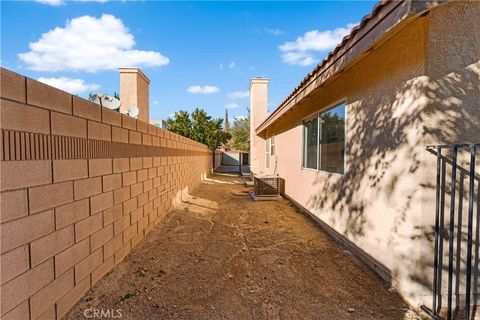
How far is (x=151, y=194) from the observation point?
202 inches

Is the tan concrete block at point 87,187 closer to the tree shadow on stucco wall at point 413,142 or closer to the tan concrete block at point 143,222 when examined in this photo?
the tan concrete block at point 143,222

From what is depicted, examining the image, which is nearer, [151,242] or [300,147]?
[151,242]

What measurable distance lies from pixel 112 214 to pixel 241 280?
1.91m

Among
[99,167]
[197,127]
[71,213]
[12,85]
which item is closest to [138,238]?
[99,167]

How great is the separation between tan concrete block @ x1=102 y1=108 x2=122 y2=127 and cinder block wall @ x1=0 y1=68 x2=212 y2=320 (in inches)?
0.5

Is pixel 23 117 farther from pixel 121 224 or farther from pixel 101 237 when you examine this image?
pixel 121 224

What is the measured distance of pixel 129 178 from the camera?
4004mm

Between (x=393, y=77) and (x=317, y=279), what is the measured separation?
8.75ft

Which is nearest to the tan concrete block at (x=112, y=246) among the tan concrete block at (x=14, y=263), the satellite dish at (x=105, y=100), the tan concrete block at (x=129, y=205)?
the tan concrete block at (x=129, y=205)

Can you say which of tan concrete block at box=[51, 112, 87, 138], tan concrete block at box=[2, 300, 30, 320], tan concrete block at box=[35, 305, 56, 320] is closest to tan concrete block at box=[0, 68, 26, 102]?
tan concrete block at box=[51, 112, 87, 138]

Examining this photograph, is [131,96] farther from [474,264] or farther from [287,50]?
[287,50]

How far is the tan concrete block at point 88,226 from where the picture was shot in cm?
260

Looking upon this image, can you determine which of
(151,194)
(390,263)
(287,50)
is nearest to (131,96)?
(151,194)

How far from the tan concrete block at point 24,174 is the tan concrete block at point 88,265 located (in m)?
1.03
